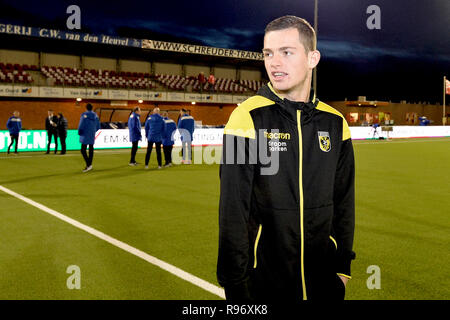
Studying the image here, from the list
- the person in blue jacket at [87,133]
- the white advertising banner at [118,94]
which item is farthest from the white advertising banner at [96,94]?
the person in blue jacket at [87,133]

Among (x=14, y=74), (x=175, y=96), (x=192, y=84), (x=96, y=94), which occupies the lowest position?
(x=96, y=94)

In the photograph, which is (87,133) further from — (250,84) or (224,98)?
(250,84)

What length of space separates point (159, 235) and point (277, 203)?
4.54 meters

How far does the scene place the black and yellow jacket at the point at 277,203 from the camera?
1.89 m

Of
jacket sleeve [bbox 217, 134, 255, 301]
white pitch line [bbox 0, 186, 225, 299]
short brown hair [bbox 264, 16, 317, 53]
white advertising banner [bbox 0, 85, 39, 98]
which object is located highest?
white advertising banner [bbox 0, 85, 39, 98]

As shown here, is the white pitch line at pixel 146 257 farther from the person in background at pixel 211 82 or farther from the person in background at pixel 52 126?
the person in background at pixel 211 82

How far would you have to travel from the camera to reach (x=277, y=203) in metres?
1.93

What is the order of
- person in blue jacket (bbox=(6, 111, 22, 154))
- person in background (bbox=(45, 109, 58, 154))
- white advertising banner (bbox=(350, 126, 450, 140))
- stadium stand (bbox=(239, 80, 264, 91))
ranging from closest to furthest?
person in blue jacket (bbox=(6, 111, 22, 154)), person in background (bbox=(45, 109, 58, 154)), white advertising banner (bbox=(350, 126, 450, 140)), stadium stand (bbox=(239, 80, 264, 91))

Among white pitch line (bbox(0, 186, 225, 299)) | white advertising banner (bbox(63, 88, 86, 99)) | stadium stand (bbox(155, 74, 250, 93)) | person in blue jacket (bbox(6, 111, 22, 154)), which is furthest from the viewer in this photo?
stadium stand (bbox(155, 74, 250, 93))

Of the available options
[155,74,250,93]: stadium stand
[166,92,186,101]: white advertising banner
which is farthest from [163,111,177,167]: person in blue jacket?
[155,74,250,93]: stadium stand

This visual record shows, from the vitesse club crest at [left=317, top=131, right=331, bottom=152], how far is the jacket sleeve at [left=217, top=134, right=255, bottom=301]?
14.3 inches

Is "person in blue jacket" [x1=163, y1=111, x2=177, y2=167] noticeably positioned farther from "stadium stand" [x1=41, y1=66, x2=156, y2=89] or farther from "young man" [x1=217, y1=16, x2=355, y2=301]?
"stadium stand" [x1=41, y1=66, x2=156, y2=89]

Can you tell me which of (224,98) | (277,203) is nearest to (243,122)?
(277,203)

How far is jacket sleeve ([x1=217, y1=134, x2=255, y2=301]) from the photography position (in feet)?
6.10
